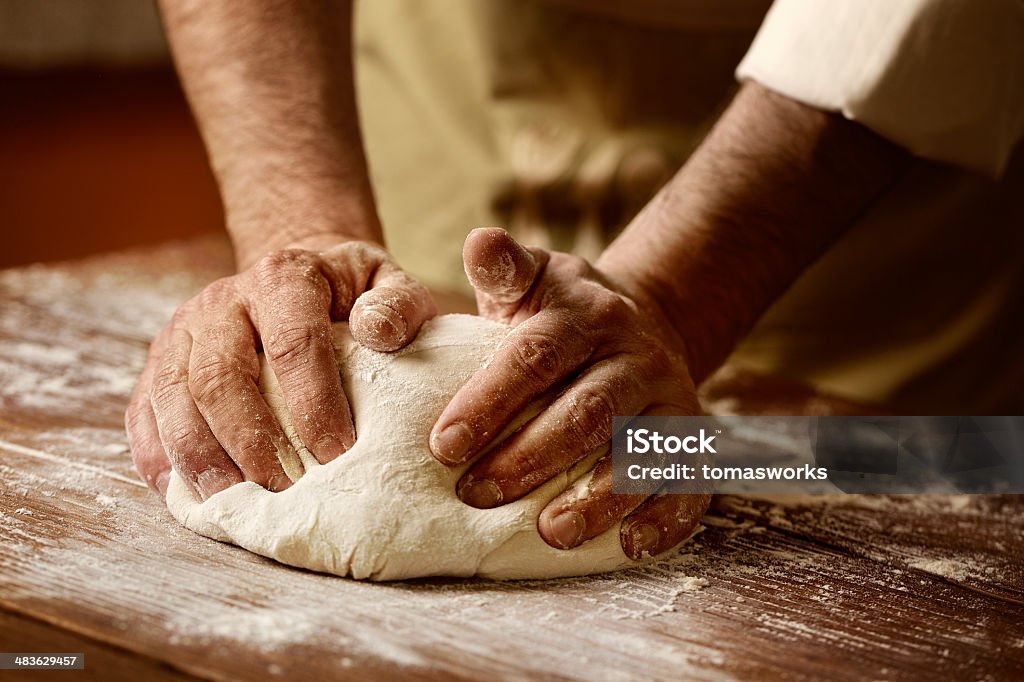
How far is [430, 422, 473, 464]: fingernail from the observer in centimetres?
90

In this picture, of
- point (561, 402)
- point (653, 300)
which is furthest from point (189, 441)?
point (653, 300)

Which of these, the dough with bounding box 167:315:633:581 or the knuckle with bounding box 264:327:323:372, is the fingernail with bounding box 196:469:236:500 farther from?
the knuckle with bounding box 264:327:323:372

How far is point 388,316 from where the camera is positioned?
95 centimetres

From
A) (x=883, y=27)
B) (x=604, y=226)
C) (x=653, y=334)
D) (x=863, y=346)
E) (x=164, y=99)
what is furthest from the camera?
(x=164, y=99)

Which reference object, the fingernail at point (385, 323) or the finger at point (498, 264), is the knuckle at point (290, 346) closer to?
the fingernail at point (385, 323)

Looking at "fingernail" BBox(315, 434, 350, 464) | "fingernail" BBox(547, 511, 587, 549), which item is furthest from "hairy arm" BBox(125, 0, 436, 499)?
"fingernail" BBox(547, 511, 587, 549)

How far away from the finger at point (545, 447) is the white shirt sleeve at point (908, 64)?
527mm

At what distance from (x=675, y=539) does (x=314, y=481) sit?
1.16ft

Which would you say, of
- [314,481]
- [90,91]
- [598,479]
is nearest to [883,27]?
[598,479]

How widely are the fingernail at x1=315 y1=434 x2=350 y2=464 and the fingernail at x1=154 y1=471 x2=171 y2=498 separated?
179 mm

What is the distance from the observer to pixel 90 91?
3.55 metres

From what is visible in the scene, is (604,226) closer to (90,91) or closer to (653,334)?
(653,334)

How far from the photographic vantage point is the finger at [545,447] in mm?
910

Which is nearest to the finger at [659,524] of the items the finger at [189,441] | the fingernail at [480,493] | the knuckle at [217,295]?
the fingernail at [480,493]
